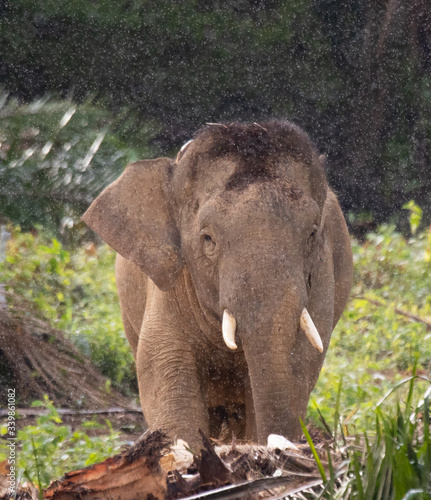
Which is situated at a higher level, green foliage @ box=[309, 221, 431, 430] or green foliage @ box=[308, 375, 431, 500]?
green foliage @ box=[309, 221, 431, 430]

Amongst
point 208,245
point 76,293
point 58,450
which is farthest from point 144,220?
point 76,293

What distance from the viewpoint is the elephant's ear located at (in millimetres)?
4066

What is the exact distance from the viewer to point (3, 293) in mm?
6785

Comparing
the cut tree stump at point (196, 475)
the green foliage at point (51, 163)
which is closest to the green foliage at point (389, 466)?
the cut tree stump at point (196, 475)

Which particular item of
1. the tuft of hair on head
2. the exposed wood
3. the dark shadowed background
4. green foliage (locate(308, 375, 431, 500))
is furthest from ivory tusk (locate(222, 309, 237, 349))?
the dark shadowed background

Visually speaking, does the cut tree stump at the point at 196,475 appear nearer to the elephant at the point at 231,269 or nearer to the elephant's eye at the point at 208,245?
the elephant at the point at 231,269

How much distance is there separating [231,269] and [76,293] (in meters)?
4.90

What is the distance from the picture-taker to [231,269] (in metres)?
3.61

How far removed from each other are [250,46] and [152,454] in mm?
10741

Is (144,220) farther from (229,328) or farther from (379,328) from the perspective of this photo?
(379,328)

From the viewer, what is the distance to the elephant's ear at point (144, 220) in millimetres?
4066

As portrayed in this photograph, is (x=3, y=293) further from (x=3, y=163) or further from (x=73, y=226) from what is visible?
(x=73, y=226)

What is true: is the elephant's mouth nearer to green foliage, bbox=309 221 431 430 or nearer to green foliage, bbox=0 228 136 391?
green foliage, bbox=309 221 431 430

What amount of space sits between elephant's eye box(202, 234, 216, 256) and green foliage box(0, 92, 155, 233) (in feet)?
15.7
